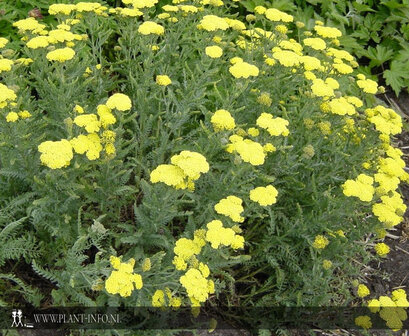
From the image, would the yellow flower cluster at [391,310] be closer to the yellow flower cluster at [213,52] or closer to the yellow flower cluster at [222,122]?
the yellow flower cluster at [222,122]

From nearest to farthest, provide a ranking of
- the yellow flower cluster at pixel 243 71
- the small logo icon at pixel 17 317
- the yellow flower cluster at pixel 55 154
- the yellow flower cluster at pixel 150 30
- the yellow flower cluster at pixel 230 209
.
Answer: the yellow flower cluster at pixel 55 154 < the yellow flower cluster at pixel 230 209 < the small logo icon at pixel 17 317 < the yellow flower cluster at pixel 243 71 < the yellow flower cluster at pixel 150 30

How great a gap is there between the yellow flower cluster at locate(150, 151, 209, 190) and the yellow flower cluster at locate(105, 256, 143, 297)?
47cm

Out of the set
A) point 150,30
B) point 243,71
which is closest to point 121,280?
point 243,71

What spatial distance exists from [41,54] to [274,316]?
256cm

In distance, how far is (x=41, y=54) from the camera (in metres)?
3.30

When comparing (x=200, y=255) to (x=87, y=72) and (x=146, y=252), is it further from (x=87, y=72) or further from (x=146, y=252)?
(x=87, y=72)

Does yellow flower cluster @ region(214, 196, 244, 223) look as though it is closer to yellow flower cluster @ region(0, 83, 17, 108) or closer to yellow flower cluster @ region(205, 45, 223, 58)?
yellow flower cluster @ region(205, 45, 223, 58)

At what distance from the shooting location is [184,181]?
7.98ft

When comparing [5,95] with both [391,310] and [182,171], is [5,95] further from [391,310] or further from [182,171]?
[391,310]

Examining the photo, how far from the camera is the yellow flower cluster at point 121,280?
7.00ft

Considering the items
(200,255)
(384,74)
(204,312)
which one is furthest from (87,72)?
(384,74)

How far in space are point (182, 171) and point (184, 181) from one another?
0.07 metres

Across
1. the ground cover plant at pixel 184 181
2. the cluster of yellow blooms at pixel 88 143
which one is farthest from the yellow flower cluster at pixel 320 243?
the cluster of yellow blooms at pixel 88 143

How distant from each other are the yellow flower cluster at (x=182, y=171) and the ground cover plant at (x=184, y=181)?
0.03 feet
